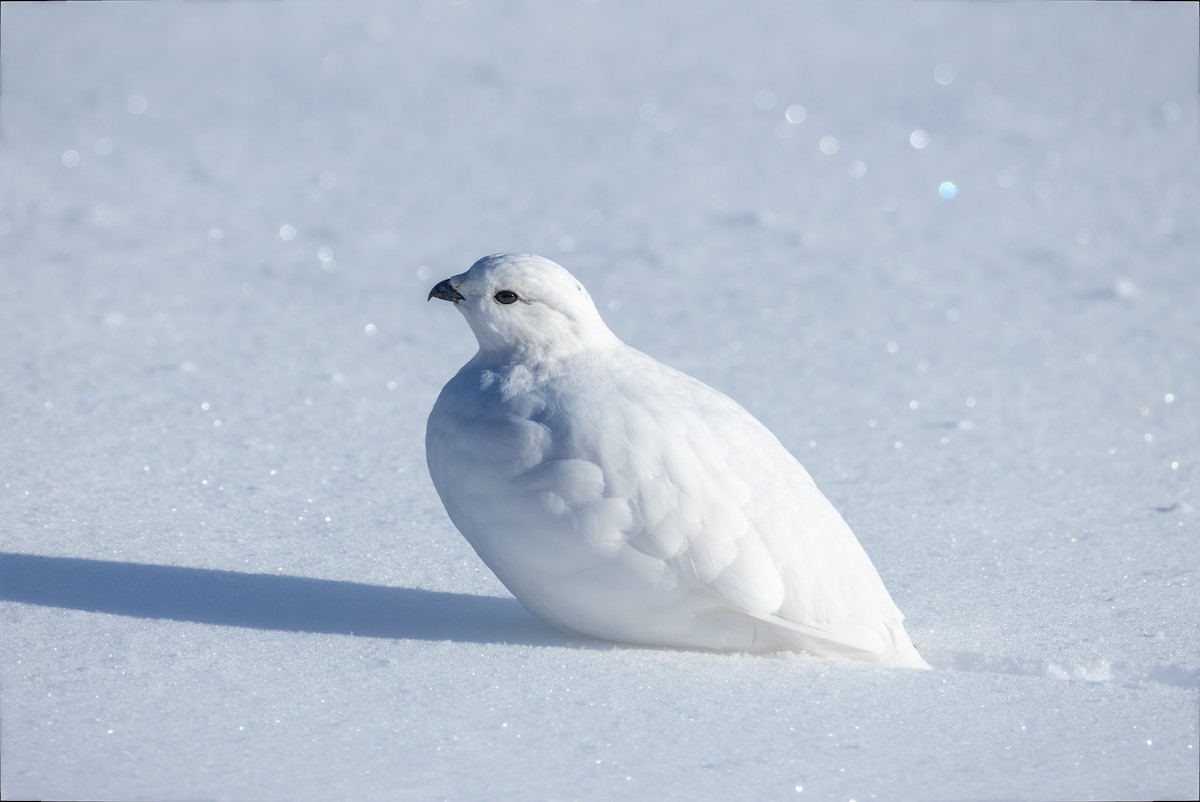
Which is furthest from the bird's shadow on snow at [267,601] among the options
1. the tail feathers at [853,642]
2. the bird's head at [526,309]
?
the bird's head at [526,309]

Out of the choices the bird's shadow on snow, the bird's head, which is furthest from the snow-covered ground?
the bird's head

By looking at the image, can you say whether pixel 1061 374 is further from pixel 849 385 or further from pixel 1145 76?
pixel 1145 76

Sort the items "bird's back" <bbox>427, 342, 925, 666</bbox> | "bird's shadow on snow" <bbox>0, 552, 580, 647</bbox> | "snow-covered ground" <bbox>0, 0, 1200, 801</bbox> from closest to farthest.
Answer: "snow-covered ground" <bbox>0, 0, 1200, 801</bbox> → "bird's back" <bbox>427, 342, 925, 666</bbox> → "bird's shadow on snow" <bbox>0, 552, 580, 647</bbox>

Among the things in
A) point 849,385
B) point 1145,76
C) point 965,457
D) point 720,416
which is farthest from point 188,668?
point 1145,76

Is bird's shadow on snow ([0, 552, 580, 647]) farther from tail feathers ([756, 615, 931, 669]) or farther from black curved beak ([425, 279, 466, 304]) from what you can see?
black curved beak ([425, 279, 466, 304])

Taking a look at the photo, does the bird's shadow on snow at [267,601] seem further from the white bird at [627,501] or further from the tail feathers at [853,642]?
the tail feathers at [853,642]

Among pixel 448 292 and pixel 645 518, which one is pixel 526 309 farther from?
pixel 645 518

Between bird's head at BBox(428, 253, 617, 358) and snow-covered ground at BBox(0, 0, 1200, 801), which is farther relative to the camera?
bird's head at BBox(428, 253, 617, 358)
